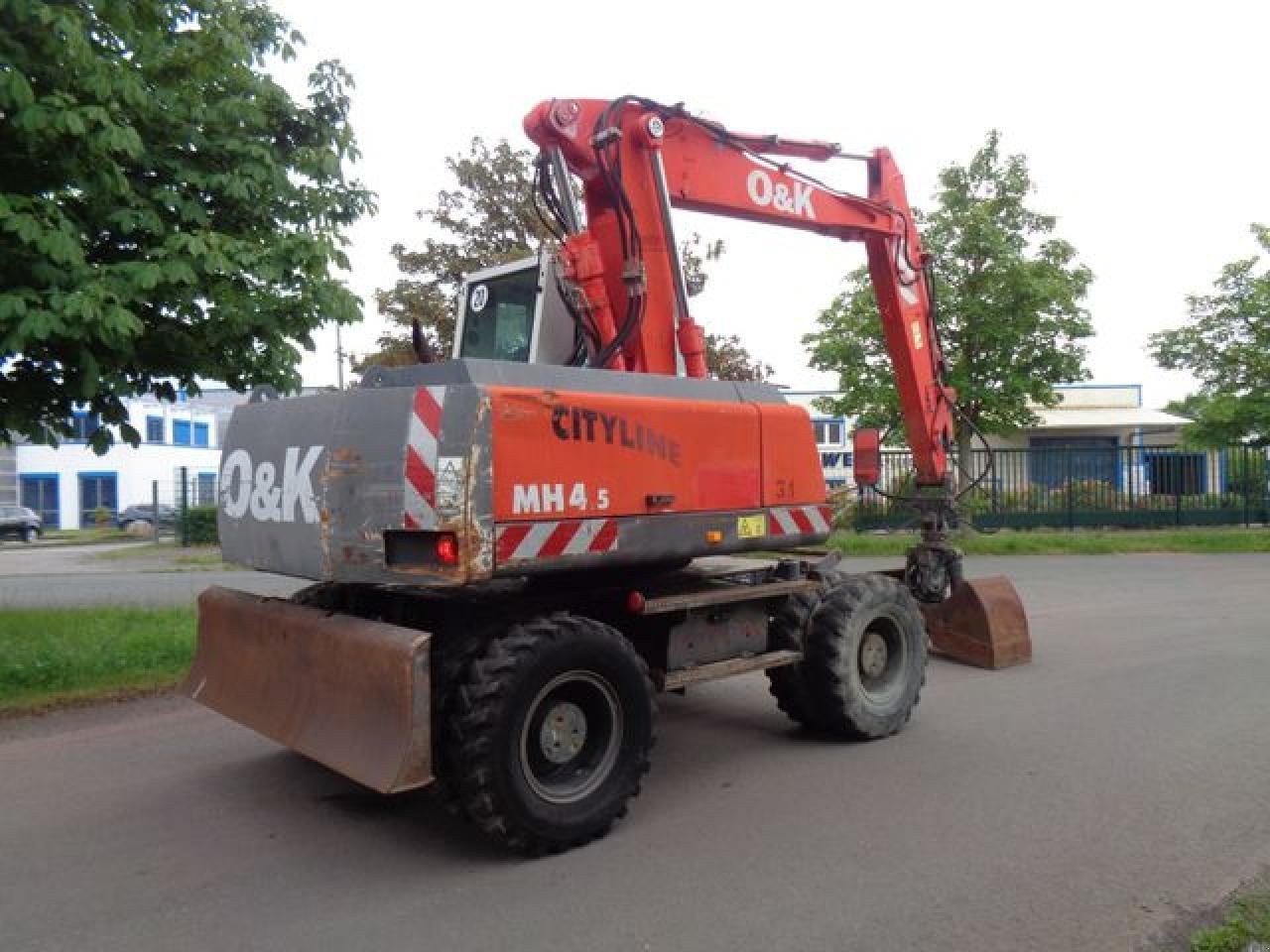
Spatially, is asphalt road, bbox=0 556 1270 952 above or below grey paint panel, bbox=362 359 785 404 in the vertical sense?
below

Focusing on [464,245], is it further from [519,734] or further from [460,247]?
[519,734]

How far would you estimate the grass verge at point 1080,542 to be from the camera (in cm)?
1856

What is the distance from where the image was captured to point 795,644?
562cm

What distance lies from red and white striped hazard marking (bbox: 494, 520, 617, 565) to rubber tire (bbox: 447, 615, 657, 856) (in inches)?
12.3

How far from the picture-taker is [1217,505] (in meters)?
21.5

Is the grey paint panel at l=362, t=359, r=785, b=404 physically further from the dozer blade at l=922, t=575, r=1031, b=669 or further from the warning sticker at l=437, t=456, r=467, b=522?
the dozer blade at l=922, t=575, r=1031, b=669

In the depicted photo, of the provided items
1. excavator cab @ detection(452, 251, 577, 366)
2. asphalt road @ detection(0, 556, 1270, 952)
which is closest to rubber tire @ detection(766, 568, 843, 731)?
asphalt road @ detection(0, 556, 1270, 952)

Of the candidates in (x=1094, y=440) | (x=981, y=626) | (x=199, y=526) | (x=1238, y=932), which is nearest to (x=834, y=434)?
(x=1094, y=440)

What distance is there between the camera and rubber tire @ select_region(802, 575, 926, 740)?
561 cm

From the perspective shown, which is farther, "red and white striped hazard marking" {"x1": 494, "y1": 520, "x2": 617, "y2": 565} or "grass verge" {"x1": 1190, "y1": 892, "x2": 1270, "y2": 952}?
"red and white striped hazard marking" {"x1": 494, "y1": 520, "x2": 617, "y2": 565}

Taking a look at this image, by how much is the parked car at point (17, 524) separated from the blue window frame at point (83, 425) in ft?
104

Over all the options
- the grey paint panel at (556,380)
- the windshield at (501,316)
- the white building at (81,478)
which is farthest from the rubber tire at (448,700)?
the white building at (81,478)

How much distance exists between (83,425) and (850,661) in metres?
6.41

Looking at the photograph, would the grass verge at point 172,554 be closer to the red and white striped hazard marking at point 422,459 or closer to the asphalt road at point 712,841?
the asphalt road at point 712,841
